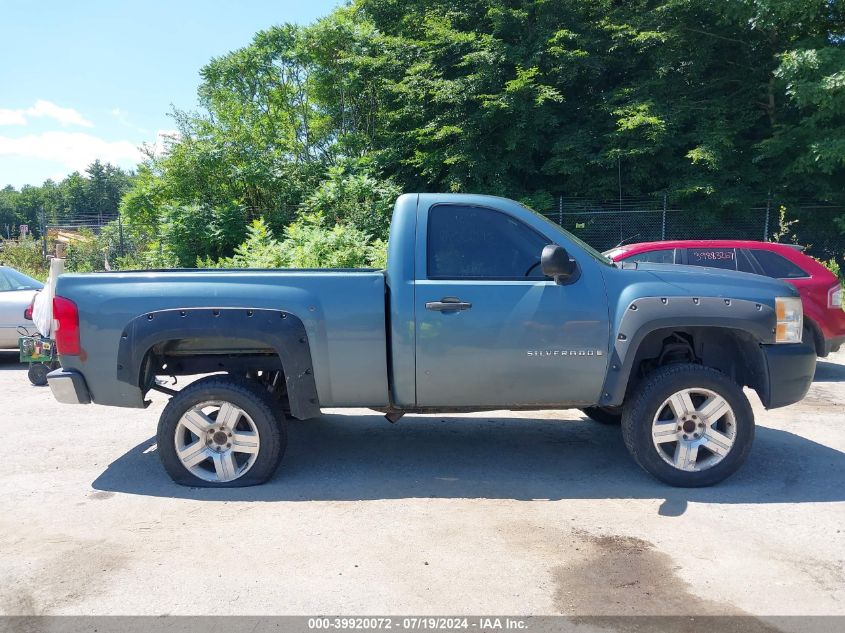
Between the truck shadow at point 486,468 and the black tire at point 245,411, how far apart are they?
0.10 meters

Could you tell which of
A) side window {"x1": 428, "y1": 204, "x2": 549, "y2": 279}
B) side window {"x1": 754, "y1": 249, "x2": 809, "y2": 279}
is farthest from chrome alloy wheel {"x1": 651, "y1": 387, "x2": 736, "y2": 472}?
side window {"x1": 754, "y1": 249, "x2": 809, "y2": 279}

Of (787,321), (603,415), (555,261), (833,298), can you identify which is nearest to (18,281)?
(603,415)

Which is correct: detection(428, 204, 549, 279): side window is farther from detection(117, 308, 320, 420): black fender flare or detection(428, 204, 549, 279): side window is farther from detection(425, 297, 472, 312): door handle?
detection(117, 308, 320, 420): black fender flare

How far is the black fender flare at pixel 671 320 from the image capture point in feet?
15.4

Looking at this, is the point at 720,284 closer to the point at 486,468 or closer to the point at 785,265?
the point at 486,468

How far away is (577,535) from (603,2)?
64.6 feet

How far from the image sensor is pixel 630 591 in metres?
3.39

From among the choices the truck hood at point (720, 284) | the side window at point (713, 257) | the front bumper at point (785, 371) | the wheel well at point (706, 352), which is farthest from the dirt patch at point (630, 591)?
the side window at point (713, 257)

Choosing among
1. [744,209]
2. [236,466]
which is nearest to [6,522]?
[236,466]

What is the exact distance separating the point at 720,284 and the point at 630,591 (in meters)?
2.44

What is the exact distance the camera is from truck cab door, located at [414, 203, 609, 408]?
4.66m

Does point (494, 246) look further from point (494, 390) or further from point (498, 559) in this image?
point (498, 559)

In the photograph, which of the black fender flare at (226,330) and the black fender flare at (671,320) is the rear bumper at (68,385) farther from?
the black fender flare at (671,320)

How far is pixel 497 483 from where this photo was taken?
194 inches
